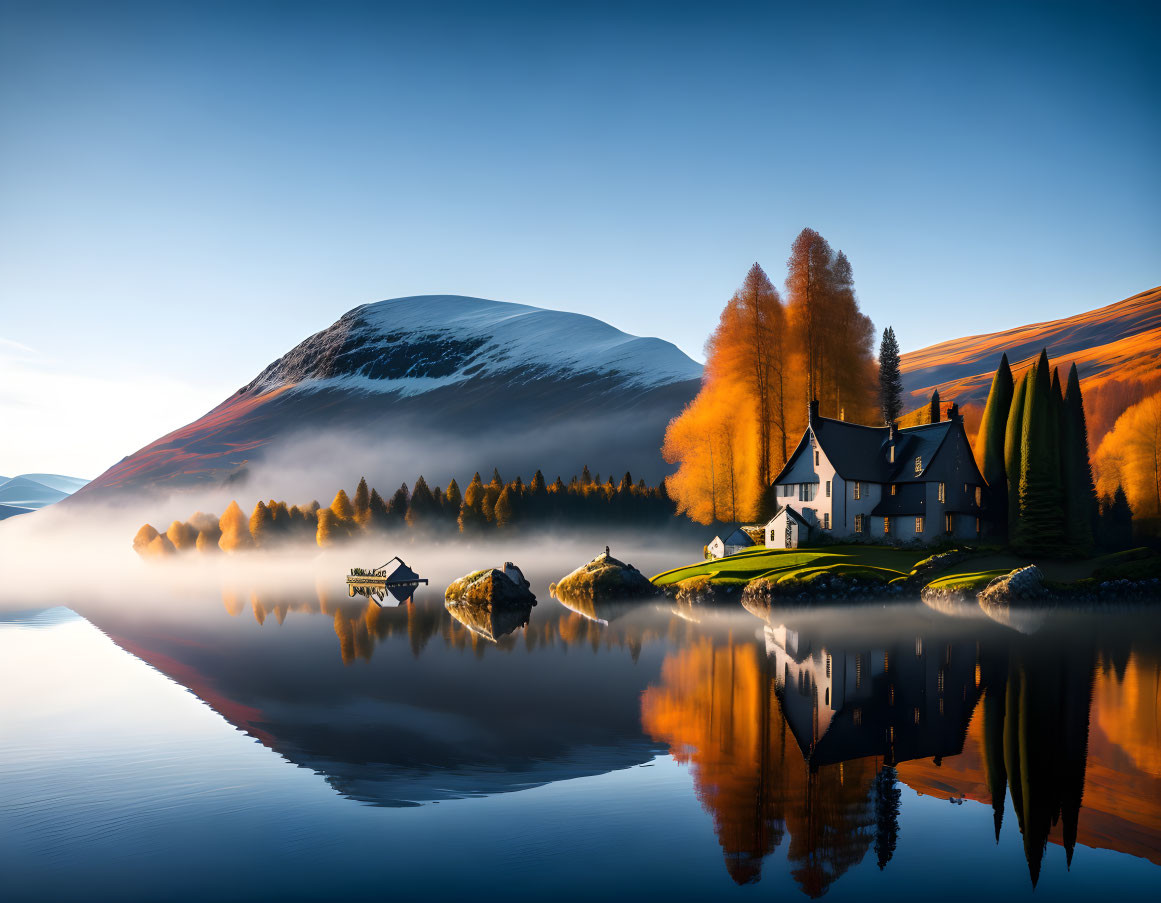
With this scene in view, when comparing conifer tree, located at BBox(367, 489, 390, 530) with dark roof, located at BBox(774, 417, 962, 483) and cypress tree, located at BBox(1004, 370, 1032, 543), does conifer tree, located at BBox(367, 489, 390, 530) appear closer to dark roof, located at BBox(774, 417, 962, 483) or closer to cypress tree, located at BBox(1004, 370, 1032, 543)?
dark roof, located at BBox(774, 417, 962, 483)

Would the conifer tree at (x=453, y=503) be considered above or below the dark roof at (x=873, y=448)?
below

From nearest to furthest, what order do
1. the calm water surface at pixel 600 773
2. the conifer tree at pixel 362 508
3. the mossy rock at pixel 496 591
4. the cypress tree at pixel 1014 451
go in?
the calm water surface at pixel 600 773 < the mossy rock at pixel 496 591 < the cypress tree at pixel 1014 451 < the conifer tree at pixel 362 508

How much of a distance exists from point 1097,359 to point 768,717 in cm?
14540

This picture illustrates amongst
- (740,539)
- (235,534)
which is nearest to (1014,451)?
(740,539)

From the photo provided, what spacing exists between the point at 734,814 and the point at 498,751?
6343mm

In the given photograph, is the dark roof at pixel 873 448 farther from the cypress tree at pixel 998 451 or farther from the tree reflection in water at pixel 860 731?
the tree reflection in water at pixel 860 731

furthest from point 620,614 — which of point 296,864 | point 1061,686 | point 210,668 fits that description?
point 296,864

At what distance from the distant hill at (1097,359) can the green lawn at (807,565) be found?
133 feet

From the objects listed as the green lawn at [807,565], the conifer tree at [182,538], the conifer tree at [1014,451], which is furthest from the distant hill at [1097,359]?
the conifer tree at [182,538]

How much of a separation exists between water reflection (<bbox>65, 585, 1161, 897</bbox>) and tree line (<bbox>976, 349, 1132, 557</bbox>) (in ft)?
56.4

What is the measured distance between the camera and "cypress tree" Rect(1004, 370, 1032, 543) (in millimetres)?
54938

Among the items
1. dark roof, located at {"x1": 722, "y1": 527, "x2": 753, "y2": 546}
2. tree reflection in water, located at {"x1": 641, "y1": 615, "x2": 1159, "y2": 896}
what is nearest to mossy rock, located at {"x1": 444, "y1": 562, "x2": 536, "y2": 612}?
dark roof, located at {"x1": 722, "y1": 527, "x2": 753, "y2": 546}

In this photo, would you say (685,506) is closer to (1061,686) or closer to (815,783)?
(1061,686)

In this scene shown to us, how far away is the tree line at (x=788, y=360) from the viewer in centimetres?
6275
